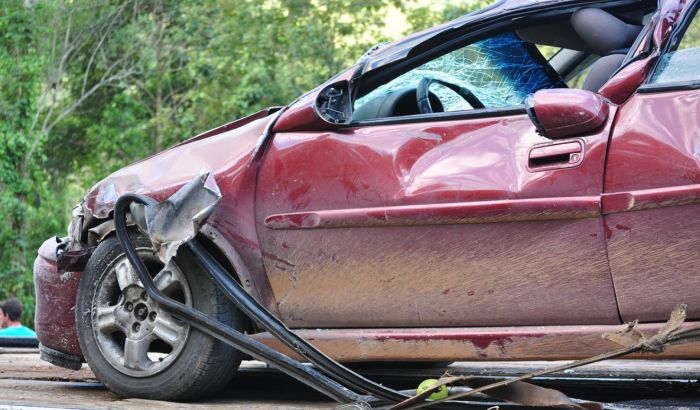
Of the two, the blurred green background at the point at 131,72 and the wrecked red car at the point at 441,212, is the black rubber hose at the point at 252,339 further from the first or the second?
the blurred green background at the point at 131,72

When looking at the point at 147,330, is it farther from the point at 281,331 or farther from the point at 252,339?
the point at 281,331

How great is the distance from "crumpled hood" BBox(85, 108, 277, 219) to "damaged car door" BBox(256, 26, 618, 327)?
0.45 ft

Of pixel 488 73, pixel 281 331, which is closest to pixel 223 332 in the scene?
pixel 281 331

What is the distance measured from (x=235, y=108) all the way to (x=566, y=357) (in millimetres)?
17561

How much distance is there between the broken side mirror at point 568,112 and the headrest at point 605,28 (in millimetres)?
662

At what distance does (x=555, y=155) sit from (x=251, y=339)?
1327 millimetres

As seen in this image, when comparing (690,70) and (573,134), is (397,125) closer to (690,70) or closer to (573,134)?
(573,134)

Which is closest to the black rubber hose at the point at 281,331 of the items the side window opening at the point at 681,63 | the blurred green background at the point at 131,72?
the side window opening at the point at 681,63

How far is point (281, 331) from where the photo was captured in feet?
12.9

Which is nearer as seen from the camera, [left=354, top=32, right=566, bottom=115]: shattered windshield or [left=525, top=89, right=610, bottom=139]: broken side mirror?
[left=525, top=89, right=610, bottom=139]: broken side mirror

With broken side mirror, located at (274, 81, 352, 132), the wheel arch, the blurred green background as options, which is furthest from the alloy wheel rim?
the blurred green background

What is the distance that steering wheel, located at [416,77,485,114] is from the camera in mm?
4445

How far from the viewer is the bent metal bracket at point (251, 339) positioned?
3.37 m

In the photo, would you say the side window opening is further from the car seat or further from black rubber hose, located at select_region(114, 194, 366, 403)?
black rubber hose, located at select_region(114, 194, 366, 403)
